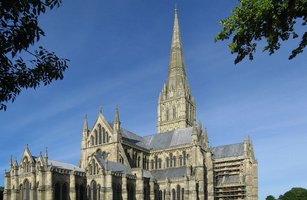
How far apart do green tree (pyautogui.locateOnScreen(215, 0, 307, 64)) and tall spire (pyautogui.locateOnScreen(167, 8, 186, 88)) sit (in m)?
76.3

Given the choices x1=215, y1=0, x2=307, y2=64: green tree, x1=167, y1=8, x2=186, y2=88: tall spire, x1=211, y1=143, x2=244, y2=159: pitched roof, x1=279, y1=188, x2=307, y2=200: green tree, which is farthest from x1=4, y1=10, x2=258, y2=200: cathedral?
x1=215, y1=0, x2=307, y2=64: green tree

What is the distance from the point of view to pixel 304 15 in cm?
1330

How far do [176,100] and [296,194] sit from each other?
42348 mm

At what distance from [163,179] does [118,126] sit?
36.9 ft

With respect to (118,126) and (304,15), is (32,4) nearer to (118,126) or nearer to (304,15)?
(304,15)

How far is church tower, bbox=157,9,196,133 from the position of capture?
88594 mm

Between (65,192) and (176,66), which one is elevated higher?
(176,66)

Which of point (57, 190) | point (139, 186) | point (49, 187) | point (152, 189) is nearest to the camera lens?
point (49, 187)

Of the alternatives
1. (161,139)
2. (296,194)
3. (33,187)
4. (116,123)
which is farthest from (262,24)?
(296,194)

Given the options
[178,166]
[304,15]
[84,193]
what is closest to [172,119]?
[178,166]

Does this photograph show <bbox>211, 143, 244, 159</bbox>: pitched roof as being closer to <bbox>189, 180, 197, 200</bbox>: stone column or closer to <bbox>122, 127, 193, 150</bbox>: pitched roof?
<bbox>122, 127, 193, 150</bbox>: pitched roof

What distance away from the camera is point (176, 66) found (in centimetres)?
9369

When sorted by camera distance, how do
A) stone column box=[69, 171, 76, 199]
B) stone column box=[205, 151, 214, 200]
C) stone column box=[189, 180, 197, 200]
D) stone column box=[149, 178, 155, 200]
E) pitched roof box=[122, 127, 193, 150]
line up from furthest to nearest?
pitched roof box=[122, 127, 193, 150] → stone column box=[205, 151, 214, 200] → stone column box=[149, 178, 155, 200] → stone column box=[189, 180, 197, 200] → stone column box=[69, 171, 76, 199]

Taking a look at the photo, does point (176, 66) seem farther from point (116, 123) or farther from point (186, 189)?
point (186, 189)
